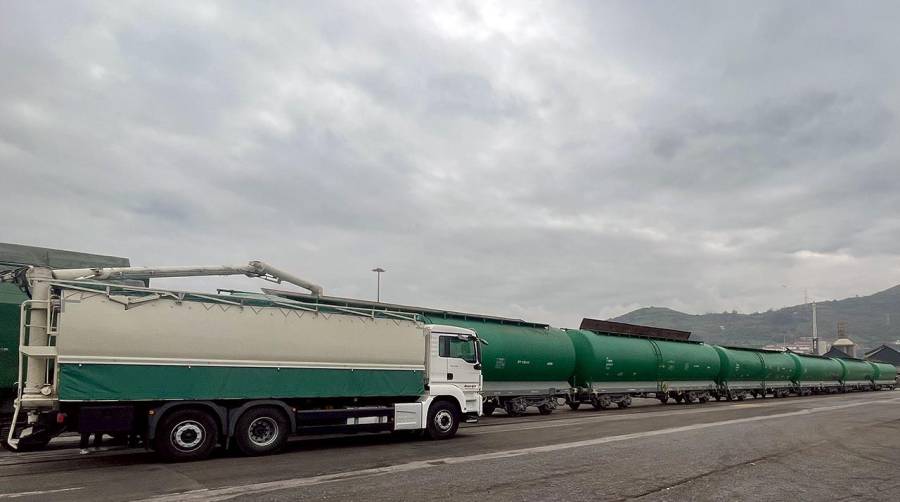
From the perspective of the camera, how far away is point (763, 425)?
19.8m

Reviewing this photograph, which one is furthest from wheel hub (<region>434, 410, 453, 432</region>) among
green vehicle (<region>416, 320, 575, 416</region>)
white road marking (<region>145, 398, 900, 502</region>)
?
green vehicle (<region>416, 320, 575, 416</region>)

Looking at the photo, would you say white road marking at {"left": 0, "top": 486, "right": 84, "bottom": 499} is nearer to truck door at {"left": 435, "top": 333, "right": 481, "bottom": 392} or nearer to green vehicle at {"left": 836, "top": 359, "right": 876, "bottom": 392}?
truck door at {"left": 435, "top": 333, "right": 481, "bottom": 392}

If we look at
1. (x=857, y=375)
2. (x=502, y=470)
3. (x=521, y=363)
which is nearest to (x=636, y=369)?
(x=521, y=363)

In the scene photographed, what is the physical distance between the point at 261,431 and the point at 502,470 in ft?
16.8

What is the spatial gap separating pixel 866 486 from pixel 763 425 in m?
10.6

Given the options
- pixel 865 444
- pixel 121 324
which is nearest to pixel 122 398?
pixel 121 324

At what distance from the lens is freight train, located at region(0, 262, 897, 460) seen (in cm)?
1079

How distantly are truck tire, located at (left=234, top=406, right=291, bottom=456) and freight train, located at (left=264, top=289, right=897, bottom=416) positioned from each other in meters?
3.31

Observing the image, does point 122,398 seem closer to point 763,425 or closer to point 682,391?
point 763,425

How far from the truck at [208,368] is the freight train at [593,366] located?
2.16 m

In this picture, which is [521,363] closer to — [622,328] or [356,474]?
[356,474]

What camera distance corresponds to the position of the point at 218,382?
12.0 meters

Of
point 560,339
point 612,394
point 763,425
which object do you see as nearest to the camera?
point 763,425

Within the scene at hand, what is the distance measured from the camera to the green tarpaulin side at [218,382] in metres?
10.7
